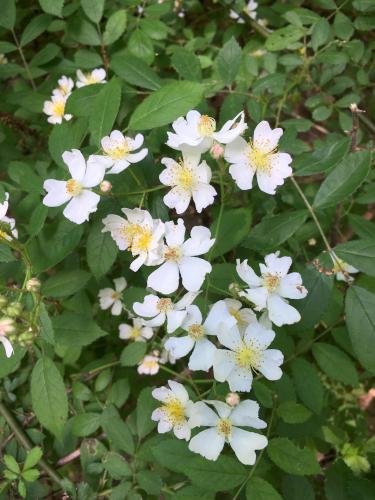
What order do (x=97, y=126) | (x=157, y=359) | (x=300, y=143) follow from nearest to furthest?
(x=97, y=126), (x=157, y=359), (x=300, y=143)

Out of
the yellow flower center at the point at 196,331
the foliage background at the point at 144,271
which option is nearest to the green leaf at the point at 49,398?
the foliage background at the point at 144,271

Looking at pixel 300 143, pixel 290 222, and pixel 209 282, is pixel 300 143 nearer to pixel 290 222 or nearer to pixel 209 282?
pixel 290 222

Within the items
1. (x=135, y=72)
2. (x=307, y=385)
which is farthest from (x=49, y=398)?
(x=135, y=72)

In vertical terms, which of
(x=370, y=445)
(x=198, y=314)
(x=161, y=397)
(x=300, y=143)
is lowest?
(x=370, y=445)

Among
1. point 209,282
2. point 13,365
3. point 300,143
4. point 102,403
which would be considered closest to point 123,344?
point 102,403

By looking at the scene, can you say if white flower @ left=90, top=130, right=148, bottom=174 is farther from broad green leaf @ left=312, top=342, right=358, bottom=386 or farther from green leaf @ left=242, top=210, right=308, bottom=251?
broad green leaf @ left=312, top=342, right=358, bottom=386

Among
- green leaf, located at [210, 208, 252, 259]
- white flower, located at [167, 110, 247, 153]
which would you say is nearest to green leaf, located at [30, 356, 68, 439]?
green leaf, located at [210, 208, 252, 259]
